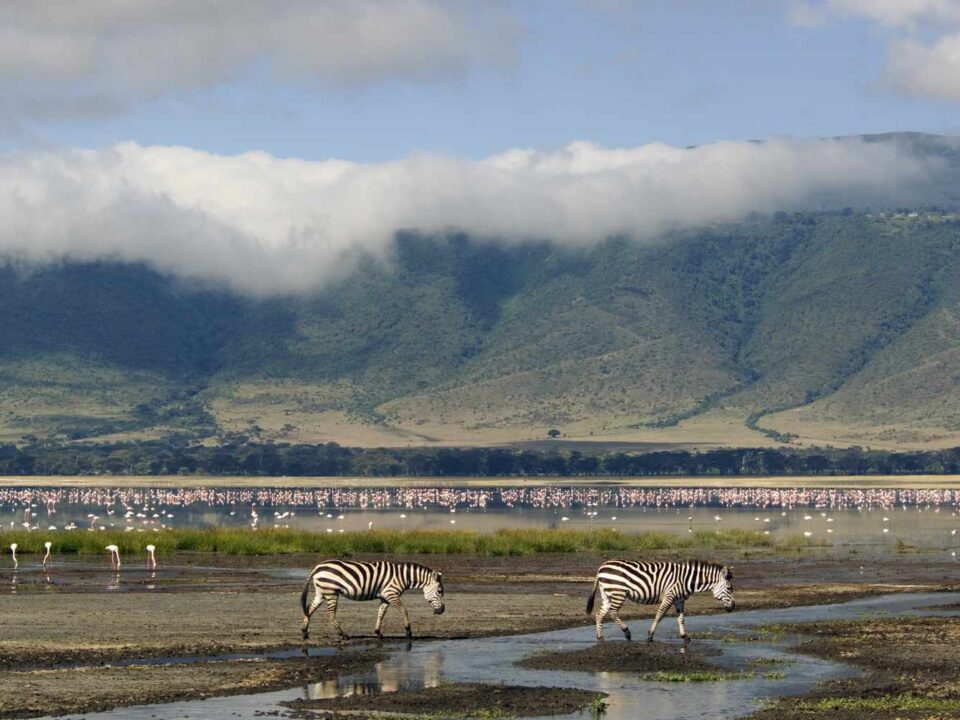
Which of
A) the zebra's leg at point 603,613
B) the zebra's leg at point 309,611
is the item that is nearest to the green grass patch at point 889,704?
the zebra's leg at point 603,613

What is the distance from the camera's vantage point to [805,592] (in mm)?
41438

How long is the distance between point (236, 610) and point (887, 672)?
13877 mm

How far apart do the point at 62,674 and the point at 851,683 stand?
10.9 metres

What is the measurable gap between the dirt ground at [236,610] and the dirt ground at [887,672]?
139 inches

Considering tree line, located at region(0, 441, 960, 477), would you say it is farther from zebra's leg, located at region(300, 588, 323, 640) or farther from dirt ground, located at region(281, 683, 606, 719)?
dirt ground, located at region(281, 683, 606, 719)

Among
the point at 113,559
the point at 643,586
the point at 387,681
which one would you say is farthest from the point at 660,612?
the point at 113,559

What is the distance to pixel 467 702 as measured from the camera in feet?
76.5

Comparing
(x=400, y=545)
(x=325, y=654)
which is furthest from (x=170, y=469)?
(x=325, y=654)

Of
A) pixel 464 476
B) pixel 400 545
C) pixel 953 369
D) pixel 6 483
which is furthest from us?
pixel 953 369

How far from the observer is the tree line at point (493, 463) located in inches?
6289

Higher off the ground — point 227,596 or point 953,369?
point 953,369

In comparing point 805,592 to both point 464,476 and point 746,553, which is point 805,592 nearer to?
point 746,553

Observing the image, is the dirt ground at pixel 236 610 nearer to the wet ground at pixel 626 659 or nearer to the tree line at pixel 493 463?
the wet ground at pixel 626 659

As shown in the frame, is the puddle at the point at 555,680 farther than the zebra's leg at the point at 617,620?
No
